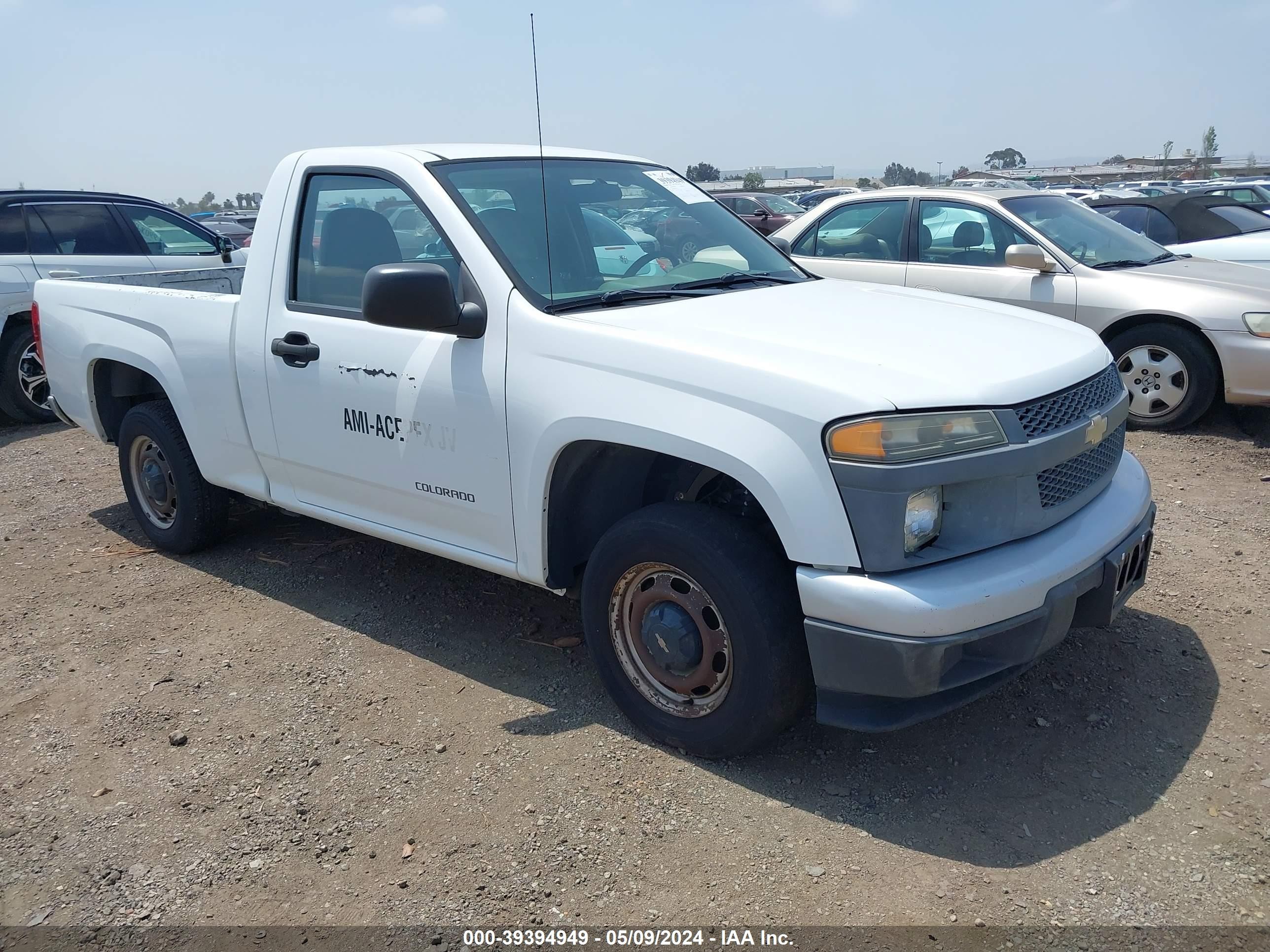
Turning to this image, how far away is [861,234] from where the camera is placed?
25.8 ft

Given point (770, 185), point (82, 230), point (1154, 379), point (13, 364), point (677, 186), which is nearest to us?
point (677, 186)

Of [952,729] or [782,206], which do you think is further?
[782,206]

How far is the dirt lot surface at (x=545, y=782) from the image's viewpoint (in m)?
2.69

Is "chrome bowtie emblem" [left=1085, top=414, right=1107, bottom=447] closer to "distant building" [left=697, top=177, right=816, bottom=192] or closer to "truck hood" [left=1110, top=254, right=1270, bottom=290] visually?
"truck hood" [left=1110, top=254, right=1270, bottom=290]

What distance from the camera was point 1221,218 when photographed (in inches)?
397

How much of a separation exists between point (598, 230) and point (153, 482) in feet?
9.26

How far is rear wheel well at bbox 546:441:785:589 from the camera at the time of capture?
3.34 metres

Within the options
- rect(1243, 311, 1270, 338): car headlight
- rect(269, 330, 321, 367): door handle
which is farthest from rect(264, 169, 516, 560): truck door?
rect(1243, 311, 1270, 338): car headlight

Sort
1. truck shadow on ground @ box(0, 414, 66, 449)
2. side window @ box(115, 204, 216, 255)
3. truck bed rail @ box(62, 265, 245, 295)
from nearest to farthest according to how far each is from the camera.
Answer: truck bed rail @ box(62, 265, 245, 295), truck shadow on ground @ box(0, 414, 66, 449), side window @ box(115, 204, 216, 255)

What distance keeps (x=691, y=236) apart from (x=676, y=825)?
2.26 m

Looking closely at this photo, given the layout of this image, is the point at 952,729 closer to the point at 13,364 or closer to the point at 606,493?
the point at 606,493

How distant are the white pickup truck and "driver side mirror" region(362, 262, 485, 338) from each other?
0.01 m

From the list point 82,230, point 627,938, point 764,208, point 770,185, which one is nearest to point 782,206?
point 764,208

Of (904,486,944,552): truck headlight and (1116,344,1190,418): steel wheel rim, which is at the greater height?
(904,486,944,552): truck headlight
